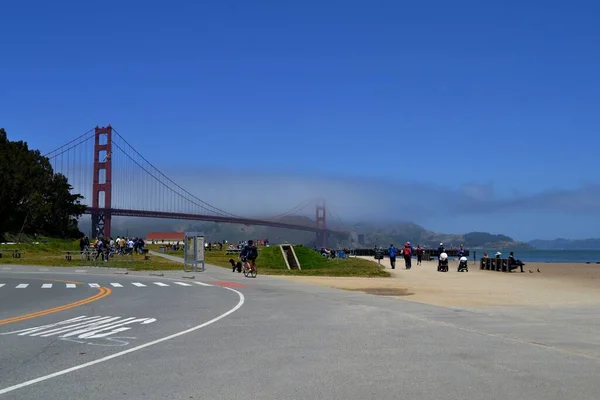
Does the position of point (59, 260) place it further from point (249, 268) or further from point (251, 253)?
point (251, 253)

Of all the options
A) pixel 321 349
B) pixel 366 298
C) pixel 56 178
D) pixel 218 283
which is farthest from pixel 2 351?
pixel 56 178

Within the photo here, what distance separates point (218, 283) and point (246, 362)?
18887 millimetres

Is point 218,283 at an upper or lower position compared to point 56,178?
lower

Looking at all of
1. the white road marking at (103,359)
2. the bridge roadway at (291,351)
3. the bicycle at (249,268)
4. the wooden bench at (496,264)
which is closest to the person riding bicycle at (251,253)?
the bicycle at (249,268)

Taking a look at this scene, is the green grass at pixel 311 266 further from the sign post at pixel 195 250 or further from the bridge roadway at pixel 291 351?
the bridge roadway at pixel 291 351

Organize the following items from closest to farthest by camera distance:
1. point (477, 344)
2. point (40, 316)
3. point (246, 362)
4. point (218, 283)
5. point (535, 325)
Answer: point (246, 362) < point (477, 344) < point (535, 325) < point (40, 316) < point (218, 283)

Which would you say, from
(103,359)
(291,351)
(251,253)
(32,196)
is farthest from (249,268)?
(32,196)

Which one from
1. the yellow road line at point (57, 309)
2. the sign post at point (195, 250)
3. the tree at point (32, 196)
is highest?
the tree at point (32, 196)

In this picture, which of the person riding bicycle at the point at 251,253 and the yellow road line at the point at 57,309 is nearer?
the yellow road line at the point at 57,309

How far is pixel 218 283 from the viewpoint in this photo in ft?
91.2

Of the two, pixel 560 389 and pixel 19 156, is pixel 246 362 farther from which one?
pixel 19 156

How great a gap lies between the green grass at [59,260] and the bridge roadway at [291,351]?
22.5 m

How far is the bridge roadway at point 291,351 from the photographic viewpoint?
24.8 ft

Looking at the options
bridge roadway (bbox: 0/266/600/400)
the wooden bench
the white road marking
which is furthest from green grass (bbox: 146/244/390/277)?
the white road marking
